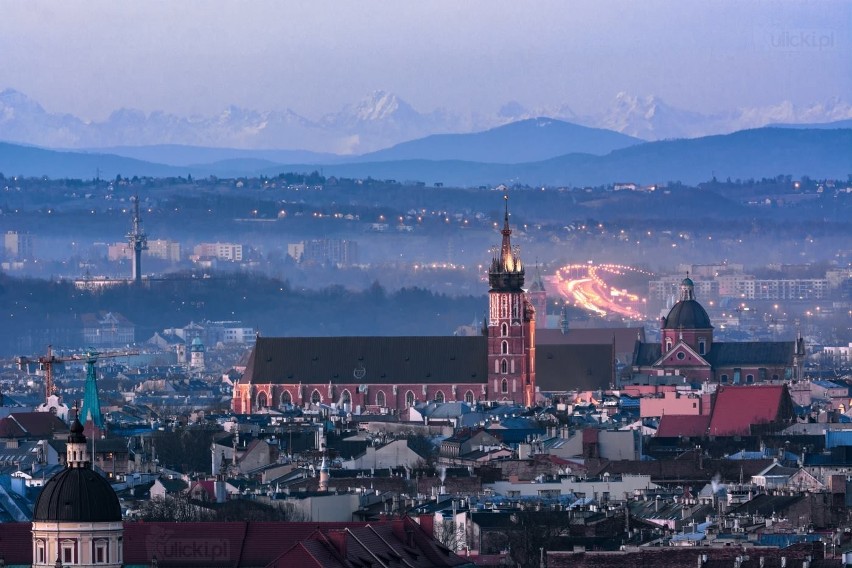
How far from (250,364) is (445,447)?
178 ft

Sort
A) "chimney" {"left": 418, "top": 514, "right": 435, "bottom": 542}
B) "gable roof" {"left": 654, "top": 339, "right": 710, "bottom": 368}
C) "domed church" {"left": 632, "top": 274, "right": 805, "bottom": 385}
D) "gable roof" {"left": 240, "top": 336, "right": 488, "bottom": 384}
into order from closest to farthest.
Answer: "chimney" {"left": 418, "top": 514, "right": 435, "bottom": 542}, "gable roof" {"left": 240, "top": 336, "right": 488, "bottom": 384}, "domed church" {"left": 632, "top": 274, "right": 805, "bottom": 385}, "gable roof" {"left": 654, "top": 339, "right": 710, "bottom": 368}

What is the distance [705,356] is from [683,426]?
53.0 meters

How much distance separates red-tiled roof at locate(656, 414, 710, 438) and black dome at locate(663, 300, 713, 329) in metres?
49.8

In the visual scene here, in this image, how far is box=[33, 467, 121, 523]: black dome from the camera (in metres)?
39.4

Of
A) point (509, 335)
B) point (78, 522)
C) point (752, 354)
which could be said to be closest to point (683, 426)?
point (509, 335)

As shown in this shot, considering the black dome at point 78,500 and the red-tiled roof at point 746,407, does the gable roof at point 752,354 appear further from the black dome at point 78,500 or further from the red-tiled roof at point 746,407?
the black dome at point 78,500

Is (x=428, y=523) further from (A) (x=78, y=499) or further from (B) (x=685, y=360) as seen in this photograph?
(B) (x=685, y=360)

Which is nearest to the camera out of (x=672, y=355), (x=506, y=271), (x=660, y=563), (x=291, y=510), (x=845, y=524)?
(x=660, y=563)

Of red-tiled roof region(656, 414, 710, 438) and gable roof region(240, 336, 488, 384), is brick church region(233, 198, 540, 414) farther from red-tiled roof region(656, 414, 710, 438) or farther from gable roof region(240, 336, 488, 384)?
red-tiled roof region(656, 414, 710, 438)

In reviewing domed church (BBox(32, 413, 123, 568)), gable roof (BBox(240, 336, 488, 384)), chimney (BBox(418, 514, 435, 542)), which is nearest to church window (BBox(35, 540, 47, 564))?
domed church (BBox(32, 413, 123, 568))

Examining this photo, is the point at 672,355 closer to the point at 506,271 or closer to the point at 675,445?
the point at 506,271

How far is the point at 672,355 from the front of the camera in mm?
A: 153500

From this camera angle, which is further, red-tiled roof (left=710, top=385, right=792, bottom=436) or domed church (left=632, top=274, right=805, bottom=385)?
domed church (left=632, top=274, right=805, bottom=385)

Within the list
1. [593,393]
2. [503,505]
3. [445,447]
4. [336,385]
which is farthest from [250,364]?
[503,505]
